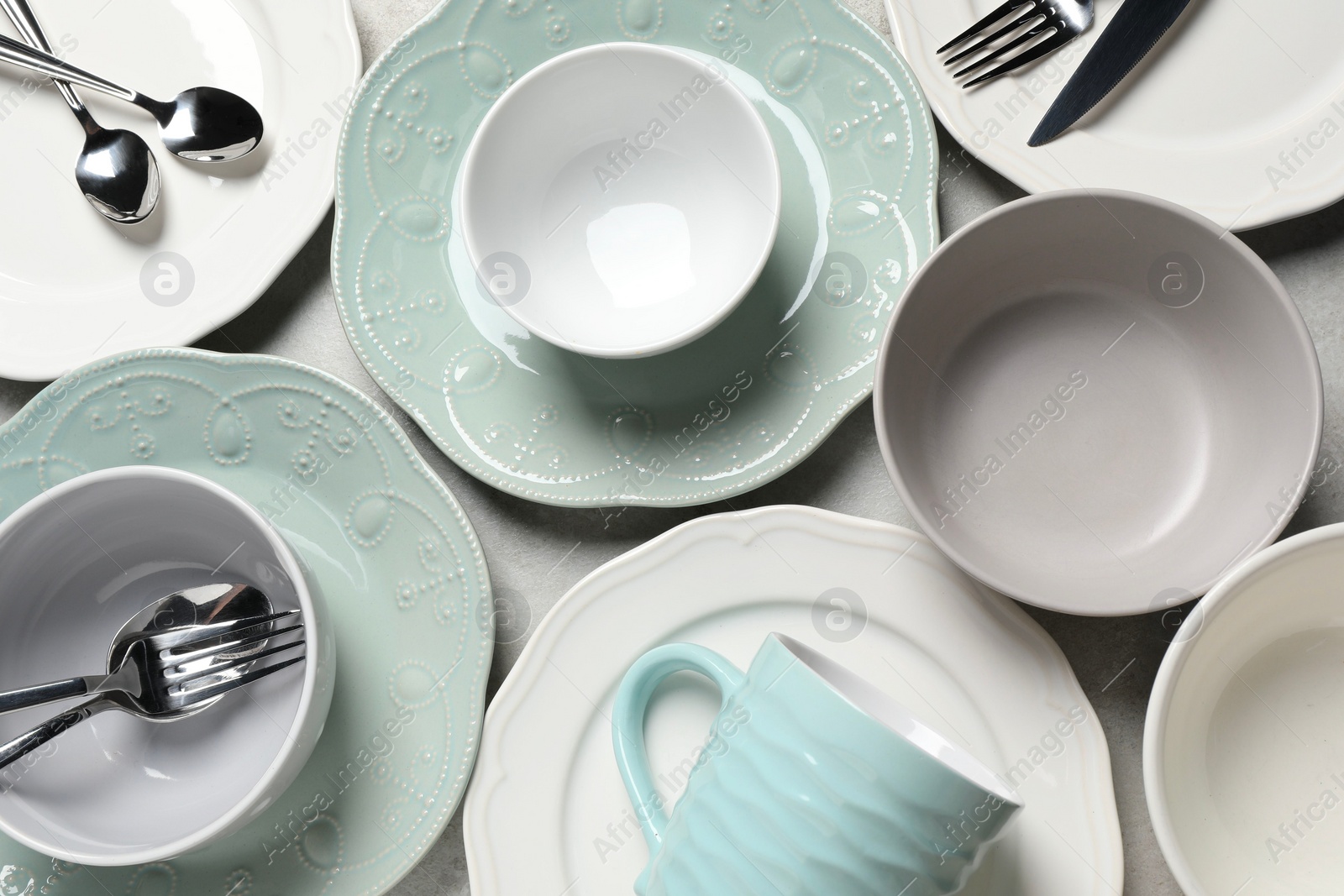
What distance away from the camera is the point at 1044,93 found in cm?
72

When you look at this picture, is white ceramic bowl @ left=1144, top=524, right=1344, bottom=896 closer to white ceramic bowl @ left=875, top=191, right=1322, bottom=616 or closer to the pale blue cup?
white ceramic bowl @ left=875, top=191, right=1322, bottom=616

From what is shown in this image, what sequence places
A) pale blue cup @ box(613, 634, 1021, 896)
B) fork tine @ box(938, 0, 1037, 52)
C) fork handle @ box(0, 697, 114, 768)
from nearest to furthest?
pale blue cup @ box(613, 634, 1021, 896) < fork handle @ box(0, 697, 114, 768) < fork tine @ box(938, 0, 1037, 52)

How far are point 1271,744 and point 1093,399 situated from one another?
0.29 metres

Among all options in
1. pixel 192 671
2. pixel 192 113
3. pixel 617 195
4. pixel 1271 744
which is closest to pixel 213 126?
pixel 192 113

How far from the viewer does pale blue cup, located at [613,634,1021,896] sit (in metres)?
0.50

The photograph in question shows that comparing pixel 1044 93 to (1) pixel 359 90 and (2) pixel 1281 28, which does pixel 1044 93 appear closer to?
(2) pixel 1281 28

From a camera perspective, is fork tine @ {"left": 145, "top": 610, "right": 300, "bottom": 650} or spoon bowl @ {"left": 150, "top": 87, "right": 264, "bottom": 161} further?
spoon bowl @ {"left": 150, "top": 87, "right": 264, "bottom": 161}

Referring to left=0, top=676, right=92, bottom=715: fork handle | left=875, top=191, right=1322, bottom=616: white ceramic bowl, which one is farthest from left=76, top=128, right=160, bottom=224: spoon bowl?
left=875, top=191, right=1322, bottom=616: white ceramic bowl

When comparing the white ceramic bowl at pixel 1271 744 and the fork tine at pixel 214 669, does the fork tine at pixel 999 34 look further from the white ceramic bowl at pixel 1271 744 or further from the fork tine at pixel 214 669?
the fork tine at pixel 214 669

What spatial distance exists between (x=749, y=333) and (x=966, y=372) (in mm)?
182

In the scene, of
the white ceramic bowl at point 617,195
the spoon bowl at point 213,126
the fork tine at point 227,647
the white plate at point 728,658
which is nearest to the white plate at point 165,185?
the spoon bowl at point 213,126

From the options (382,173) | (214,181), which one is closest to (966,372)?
(382,173)

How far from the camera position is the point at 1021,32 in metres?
0.72

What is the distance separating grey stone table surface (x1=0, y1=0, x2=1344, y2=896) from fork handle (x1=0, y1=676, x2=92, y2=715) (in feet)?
0.94
